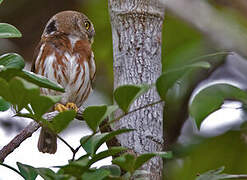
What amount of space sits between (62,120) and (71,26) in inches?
94.8

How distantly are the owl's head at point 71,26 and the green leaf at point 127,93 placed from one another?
7.79ft

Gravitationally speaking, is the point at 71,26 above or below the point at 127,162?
above

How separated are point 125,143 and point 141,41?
39cm

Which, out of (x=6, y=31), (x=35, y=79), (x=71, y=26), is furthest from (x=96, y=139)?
(x=71, y=26)

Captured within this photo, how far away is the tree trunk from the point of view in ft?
6.11

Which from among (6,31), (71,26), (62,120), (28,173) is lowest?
(28,173)

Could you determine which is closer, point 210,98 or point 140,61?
point 210,98

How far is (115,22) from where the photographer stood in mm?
2039

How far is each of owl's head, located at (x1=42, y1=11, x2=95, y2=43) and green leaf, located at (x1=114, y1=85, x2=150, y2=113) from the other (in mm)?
2374

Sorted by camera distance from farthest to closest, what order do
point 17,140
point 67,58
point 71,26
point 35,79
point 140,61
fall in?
point 71,26 → point 67,58 → point 140,61 → point 17,140 → point 35,79

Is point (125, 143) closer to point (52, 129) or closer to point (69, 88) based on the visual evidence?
point (52, 129)

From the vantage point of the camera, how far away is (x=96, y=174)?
3.84 ft

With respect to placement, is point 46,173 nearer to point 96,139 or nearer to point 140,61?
point 96,139

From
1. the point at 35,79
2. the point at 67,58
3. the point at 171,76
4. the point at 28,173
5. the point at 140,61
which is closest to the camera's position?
the point at 171,76
